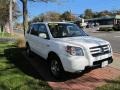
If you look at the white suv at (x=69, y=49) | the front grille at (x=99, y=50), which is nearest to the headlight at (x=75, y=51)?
the white suv at (x=69, y=49)

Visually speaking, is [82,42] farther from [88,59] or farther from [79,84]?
[79,84]

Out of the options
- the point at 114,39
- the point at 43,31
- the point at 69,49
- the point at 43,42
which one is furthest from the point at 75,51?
the point at 114,39

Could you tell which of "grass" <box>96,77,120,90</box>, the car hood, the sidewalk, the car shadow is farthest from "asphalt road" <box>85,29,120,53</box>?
"grass" <box>96,77,120,90</box>

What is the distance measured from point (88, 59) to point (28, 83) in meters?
1.85

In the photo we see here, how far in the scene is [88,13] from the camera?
14938 centimetres

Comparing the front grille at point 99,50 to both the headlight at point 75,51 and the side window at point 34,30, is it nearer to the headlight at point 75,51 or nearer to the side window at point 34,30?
the headlight at point 75,51

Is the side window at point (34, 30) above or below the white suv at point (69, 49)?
above

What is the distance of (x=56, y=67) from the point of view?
9.01 metres

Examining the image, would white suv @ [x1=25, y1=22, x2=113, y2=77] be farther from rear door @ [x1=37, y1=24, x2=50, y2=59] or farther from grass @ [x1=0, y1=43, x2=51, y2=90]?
grass @ [x1=0, y1=43, x2=51, y2=90]

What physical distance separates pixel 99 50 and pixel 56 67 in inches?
54.9

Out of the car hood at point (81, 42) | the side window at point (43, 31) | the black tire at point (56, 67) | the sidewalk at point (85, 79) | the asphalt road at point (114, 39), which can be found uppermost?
the side window at point (43, 31)

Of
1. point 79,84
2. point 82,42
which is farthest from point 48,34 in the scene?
point 79,84

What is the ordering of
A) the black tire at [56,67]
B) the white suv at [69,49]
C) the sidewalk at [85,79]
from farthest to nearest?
the black tire at [56,67] → the white suv at [69,49] → the sidewalk at [85,79]

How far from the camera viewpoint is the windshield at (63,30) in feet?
32.7
